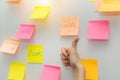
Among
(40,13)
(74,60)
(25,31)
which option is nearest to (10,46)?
(25,31)

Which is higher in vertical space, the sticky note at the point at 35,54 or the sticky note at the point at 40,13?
the sticky note at the point at 40,13

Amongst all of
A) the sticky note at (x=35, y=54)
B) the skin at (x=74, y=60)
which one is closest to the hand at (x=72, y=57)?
the skin at (x=74, y=60)

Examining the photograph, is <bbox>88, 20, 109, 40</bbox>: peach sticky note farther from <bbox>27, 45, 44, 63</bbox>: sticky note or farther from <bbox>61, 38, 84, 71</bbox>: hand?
<bbox>27, 45, 44, 63</bbox>: sticky note

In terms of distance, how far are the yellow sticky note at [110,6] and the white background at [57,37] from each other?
4cm

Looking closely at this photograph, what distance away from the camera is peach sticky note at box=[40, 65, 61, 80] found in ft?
2.85

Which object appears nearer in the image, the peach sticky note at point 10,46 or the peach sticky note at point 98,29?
the peach sticky note at point 98,29

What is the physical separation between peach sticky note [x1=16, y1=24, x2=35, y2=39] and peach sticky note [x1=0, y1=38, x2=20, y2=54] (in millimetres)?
30

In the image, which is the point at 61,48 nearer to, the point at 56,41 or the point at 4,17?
the point at 56,41

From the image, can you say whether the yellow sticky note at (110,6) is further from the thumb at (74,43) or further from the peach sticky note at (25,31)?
the peach sticky note at (25,31)

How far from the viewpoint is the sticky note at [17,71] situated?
92cm

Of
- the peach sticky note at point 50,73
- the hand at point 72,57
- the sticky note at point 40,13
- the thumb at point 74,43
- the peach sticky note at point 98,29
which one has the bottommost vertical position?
the peach sticky note at point 50,73

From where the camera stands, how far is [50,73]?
878 mm

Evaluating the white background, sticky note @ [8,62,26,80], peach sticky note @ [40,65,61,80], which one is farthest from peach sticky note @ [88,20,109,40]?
sticky note @ [8,62,26,80]

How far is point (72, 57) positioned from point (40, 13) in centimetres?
24
